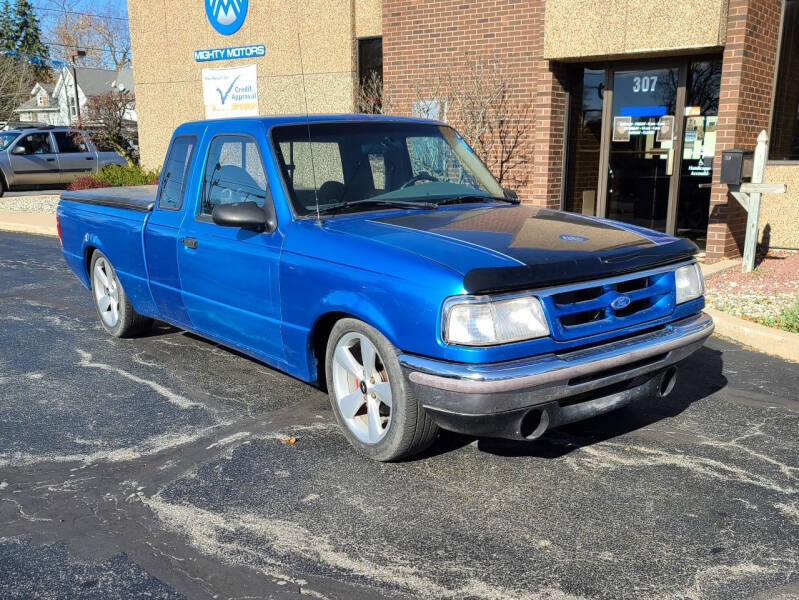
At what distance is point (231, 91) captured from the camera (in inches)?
631

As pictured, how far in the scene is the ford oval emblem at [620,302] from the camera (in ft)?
12.2

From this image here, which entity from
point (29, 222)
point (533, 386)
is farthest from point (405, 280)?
point (29, 222)

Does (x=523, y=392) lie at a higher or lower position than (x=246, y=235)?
lower

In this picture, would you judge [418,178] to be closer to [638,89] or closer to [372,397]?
[372,397]

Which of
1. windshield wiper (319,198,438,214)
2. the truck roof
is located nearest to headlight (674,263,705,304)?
windshield wiper (319,198,438,214)

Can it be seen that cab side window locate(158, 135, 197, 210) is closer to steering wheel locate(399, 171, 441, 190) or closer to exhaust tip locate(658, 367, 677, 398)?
steering wheel locate(399, 171, 441, 190)

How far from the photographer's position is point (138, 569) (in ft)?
10.1

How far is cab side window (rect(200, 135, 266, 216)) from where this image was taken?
15.4ft

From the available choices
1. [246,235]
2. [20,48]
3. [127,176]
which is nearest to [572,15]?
[246,235]

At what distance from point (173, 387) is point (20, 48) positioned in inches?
3344

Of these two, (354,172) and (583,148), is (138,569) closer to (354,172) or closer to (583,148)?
(354,172)

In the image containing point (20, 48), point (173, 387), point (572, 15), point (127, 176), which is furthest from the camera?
point (20, 48)

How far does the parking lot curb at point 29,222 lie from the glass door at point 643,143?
10.2 metres

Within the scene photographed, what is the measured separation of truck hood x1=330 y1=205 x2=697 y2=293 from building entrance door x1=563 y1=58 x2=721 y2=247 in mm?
→ 6847
